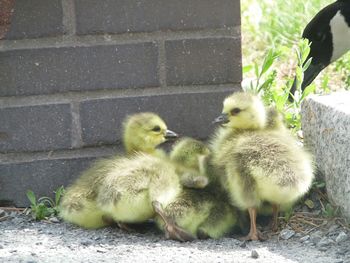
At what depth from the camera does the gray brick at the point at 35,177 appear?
133 inches

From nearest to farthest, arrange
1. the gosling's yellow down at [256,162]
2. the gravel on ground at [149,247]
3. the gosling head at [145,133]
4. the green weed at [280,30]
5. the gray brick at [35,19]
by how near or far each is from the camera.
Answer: the gravel on ground at [149,247] < the gosling's yellow down at [256,162] < the gosling head at [145,133] < the gray brick at [35,19] < the green weed at [280,30]

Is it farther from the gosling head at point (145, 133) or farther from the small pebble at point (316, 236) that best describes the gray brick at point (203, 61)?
the small pebble at point (316, 236)

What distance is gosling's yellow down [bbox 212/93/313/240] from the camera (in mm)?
2836

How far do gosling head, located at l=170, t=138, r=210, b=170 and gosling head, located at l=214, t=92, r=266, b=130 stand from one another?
0.40 feet

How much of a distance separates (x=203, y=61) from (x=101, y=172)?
0.65 metres

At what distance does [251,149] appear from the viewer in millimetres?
2900

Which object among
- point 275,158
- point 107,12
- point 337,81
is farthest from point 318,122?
point 337,81

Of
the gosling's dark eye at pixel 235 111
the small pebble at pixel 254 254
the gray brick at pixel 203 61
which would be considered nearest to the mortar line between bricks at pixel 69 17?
the gray brick at pixel 203 61

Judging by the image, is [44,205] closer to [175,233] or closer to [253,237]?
[175,233]

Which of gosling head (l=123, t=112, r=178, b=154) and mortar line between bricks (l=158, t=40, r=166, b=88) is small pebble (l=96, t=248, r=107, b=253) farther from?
mortar line between bricks (l=158, t=40, r=166, b=88)

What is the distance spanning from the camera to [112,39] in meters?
3.37

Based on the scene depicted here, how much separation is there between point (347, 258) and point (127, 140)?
0.92m

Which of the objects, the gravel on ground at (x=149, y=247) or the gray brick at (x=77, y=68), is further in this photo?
the gray brick at (x=77, y=68)

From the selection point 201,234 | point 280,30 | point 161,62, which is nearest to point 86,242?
point 201,234
